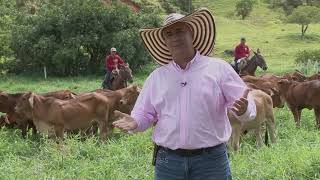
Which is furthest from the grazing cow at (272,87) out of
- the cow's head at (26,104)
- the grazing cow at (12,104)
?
the cow's head at (26,104)

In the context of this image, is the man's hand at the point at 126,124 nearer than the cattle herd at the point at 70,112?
Yes

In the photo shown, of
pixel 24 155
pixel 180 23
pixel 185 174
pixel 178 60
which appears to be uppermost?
pixel 180 23

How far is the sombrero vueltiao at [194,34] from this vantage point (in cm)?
400

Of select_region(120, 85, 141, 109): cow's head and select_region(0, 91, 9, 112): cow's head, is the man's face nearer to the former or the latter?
select_region(120, 85, 141, 109): cow's head

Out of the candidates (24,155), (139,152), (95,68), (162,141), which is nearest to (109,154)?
(139,152)

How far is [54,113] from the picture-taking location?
1066 cm

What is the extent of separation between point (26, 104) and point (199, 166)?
7.69 metres

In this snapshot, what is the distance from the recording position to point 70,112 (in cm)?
1080

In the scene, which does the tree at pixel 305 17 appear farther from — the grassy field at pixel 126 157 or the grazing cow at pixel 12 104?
the grazing cow at pixel 12 104

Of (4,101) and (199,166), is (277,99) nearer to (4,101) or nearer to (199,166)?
(4,101)

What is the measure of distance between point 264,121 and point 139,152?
8.25ft

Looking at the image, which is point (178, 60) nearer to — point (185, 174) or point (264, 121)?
point (185, 174)

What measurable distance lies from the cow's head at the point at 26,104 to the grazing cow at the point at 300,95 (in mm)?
5442

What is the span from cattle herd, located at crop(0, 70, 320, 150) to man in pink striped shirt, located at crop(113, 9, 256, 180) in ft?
17.7
